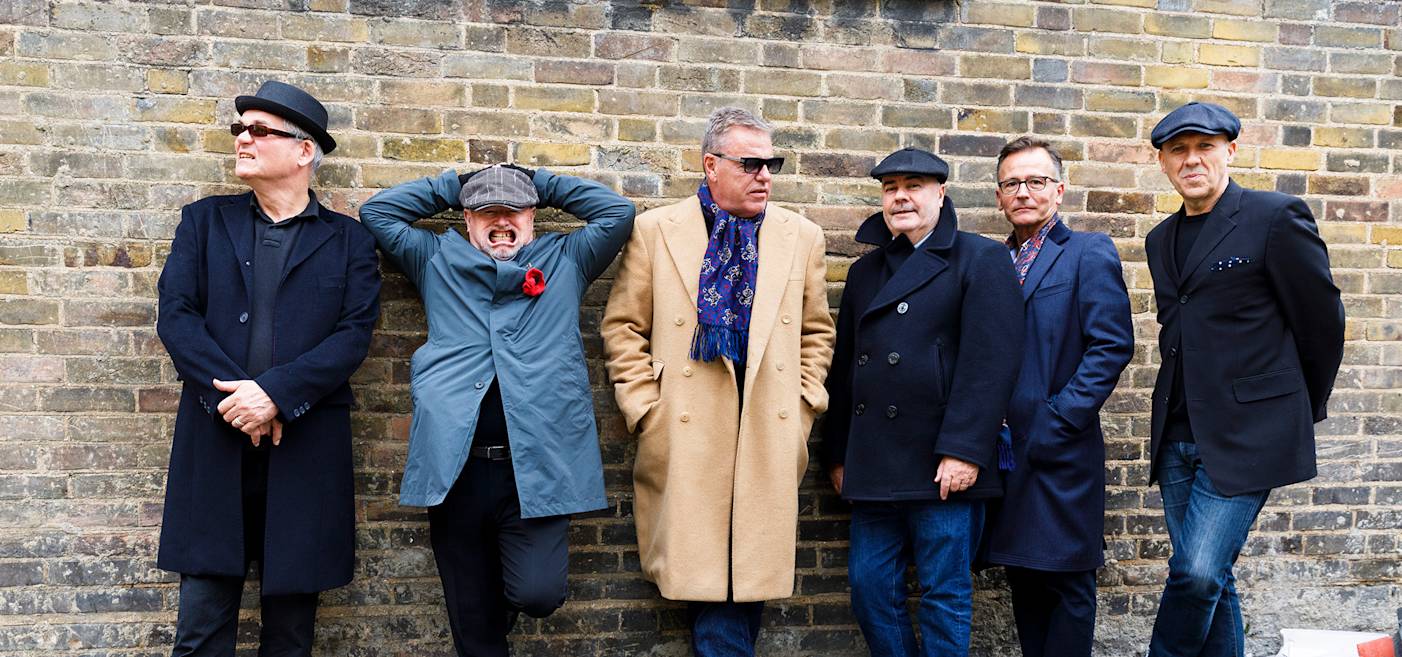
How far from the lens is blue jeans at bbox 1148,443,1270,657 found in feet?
11.3

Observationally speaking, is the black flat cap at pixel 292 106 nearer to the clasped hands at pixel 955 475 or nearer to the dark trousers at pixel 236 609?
the dark trousers at pixel 236 609

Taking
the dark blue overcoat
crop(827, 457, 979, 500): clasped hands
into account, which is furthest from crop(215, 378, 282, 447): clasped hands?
the dark blue overcoat

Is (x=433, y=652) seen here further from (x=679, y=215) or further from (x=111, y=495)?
(x=679, y=215)

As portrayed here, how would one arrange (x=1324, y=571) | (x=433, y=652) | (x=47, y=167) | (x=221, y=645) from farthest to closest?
1. (x=1324, y=571)
2. (x=433, y=652)
3. (x=47, y=167)
4. (x=221, y=645)

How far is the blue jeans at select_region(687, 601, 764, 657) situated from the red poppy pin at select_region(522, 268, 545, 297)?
4.13 feet

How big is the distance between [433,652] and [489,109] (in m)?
2.06

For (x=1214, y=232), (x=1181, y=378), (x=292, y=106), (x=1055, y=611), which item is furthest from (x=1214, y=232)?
(x=292, y=106)

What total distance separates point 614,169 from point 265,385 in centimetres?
148

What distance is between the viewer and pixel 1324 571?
4.48 metres

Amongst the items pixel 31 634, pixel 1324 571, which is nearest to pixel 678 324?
pixel 31 634

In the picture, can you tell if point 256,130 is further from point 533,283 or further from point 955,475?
point 955,475

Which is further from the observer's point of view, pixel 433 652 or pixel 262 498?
pixel 433 652

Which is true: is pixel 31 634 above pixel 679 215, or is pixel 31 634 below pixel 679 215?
below

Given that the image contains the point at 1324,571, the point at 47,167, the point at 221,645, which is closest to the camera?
the point at 221,645
